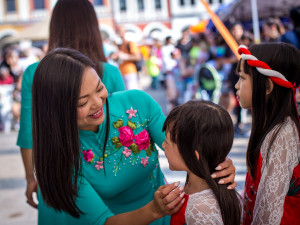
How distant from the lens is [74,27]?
221 cm

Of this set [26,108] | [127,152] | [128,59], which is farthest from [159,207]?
[128,59]

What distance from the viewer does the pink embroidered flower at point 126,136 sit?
69.7 inches

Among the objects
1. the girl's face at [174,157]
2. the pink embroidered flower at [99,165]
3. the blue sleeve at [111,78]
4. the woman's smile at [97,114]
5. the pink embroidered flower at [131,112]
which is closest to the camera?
the girl's face at [174,157]

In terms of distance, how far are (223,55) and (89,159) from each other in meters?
5.20

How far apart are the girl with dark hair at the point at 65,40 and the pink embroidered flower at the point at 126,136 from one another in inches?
19.5

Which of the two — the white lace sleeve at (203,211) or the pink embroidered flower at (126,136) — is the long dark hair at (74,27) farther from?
the white lace sleeve at (203,211)

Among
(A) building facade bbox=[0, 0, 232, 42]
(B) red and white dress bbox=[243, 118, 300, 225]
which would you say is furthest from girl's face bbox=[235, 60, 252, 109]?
(A) building facade bbox=[0, 0, 232, 42]

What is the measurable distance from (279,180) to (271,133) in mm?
197

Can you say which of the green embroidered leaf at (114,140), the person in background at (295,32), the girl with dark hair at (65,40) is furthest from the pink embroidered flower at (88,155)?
the person in background at (295,32)

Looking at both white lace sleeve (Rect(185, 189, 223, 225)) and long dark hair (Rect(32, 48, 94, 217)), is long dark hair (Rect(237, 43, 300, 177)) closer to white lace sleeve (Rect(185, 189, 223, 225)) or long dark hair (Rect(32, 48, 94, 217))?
white lace sleeve (Rect(185, 189, 223, 225))

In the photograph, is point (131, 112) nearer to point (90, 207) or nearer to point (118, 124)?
point (118, 124)

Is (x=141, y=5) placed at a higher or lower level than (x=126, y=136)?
lower

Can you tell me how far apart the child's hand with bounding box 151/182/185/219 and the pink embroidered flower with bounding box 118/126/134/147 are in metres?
0.40

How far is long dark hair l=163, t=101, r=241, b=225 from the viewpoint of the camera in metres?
1.44
